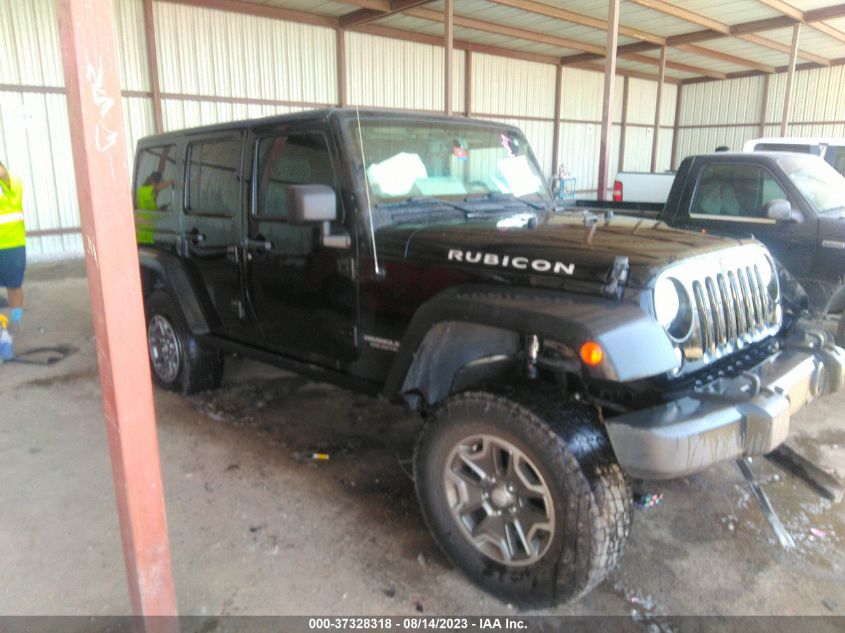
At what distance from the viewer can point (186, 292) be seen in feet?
14.0

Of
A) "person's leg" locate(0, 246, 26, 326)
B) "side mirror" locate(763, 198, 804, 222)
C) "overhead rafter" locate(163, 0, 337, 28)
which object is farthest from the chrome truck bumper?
"overhead rafter" locate(163, 0, 337, 28)

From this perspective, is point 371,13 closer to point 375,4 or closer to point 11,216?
point 375,4

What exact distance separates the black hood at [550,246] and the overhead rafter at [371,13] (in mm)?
9113

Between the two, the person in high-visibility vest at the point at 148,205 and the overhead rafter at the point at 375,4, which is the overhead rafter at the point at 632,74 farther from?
the person in high-visibility vest at the point at 148,205

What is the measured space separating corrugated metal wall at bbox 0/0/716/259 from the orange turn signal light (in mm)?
10856

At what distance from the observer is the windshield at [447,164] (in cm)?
315

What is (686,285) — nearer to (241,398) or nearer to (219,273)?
(219,273)

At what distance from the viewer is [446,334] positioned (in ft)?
8.68

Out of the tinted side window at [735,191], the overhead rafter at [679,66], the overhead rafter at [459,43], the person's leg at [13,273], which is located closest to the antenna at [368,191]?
the tinted side window at [735,191]

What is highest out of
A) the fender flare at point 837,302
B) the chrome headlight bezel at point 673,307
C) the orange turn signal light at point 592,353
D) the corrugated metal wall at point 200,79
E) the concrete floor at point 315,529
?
the corrugated metal wall at point 200,79

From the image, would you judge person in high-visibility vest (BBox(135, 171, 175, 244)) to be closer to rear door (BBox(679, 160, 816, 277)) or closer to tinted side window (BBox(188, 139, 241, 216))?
tinted side window (BBox(188, 139, 241, 216))

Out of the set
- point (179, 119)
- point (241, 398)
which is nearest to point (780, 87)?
point (179, 119)

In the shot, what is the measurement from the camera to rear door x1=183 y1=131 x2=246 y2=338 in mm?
3789

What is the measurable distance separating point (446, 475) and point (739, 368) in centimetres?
130
